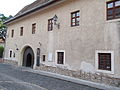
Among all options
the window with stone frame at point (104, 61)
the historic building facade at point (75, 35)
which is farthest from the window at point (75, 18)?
the window with stone frame at point (104, 61)

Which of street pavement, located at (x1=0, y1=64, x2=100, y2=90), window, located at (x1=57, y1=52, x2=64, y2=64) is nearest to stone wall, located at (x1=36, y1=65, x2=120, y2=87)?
window, located at (x1=57, y1=52, x2=64, y2=64)

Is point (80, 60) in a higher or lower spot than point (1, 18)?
lower

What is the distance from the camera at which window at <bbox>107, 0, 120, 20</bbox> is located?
23.3ft

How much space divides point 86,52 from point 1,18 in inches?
1193

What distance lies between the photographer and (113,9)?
285 inches

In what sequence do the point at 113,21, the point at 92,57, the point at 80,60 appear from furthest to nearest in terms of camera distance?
1. the point at 80,60
2. the point at 92,57
3. the point at 113,21

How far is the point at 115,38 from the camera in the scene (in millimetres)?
6910

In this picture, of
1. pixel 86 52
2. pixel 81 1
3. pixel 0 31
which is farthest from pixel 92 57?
pixel 0 31

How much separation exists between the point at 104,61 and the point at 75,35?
2.80 m

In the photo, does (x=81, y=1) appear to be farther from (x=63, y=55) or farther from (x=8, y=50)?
(x=8, y=50)

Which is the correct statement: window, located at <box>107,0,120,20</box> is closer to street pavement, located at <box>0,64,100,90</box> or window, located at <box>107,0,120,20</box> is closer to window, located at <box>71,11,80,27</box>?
window, located at <box>71,11,80,27</box>

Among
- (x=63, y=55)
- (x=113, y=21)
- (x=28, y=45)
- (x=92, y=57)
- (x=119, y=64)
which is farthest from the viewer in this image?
(x=28, y=45)

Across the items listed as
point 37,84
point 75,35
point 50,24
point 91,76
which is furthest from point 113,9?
point 37,84

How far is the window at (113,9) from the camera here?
709 centimetres
